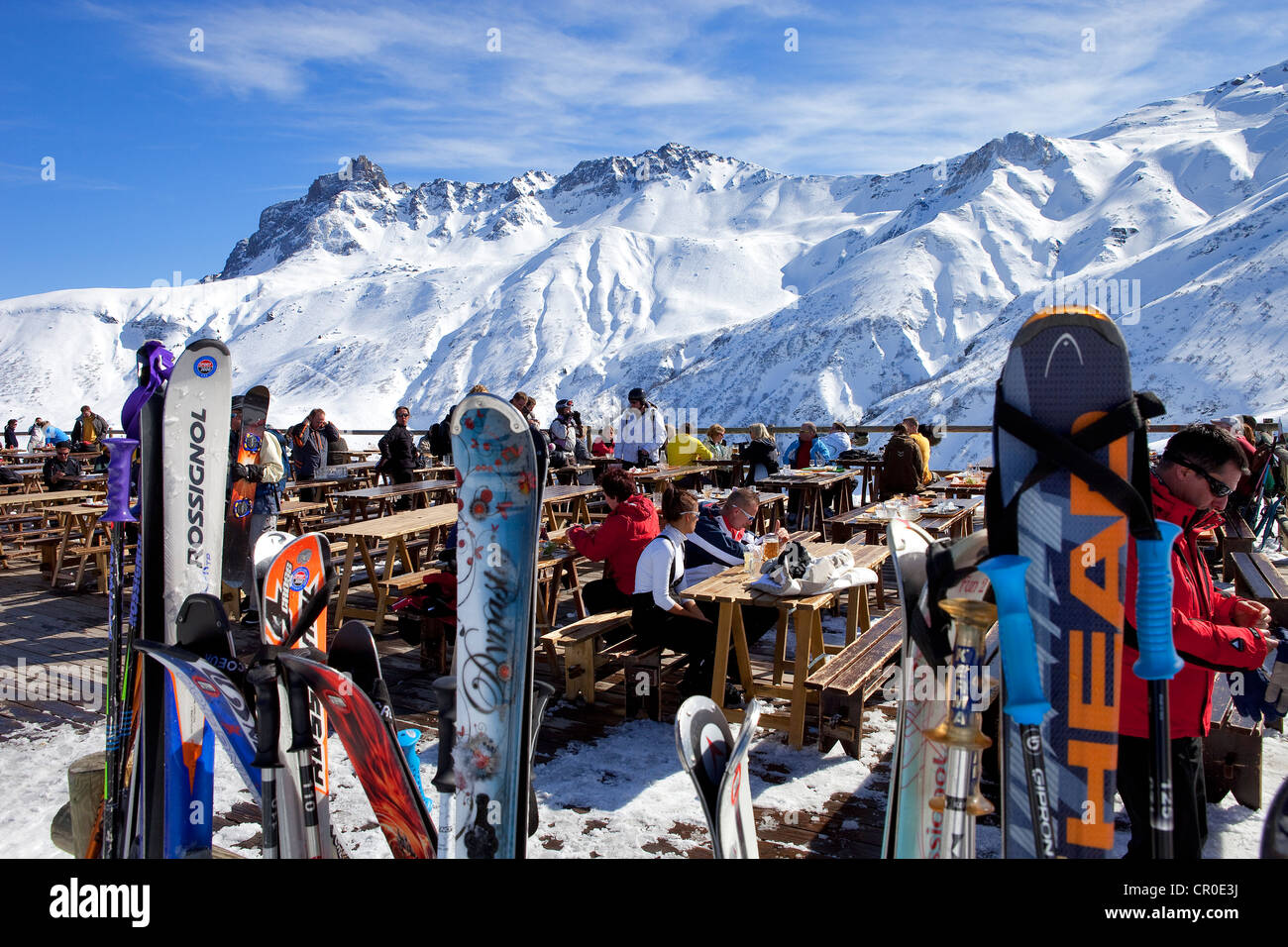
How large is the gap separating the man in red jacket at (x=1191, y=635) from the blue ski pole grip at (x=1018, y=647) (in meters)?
0.77

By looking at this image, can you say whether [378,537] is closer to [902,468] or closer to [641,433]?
Answer: [641,433]

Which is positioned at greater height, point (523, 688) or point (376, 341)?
point (376, 341)

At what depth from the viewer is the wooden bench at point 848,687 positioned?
3018mm

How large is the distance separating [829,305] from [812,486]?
103 meters

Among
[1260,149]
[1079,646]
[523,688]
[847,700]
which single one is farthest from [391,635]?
[1260,149]

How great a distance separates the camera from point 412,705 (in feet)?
12.7

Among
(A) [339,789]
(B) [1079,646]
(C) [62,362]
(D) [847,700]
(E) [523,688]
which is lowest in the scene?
(A) [339,789]

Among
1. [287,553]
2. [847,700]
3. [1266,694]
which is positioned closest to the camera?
[287,553]

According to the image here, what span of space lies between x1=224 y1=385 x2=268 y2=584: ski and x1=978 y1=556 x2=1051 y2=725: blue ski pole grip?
5.04 metres

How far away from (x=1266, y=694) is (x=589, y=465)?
731cm

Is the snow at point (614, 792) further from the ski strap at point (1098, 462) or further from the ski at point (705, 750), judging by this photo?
the ski strap at point (1098, 462)
